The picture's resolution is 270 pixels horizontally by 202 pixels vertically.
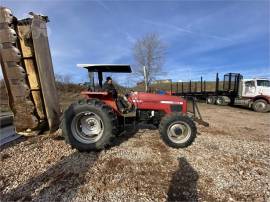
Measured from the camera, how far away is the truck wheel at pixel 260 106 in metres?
12.6

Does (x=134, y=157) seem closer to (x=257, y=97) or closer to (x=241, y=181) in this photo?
(x=241, y=181)

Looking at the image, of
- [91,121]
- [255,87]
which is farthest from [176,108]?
[255,87]

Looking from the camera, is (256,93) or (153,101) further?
(256,93)

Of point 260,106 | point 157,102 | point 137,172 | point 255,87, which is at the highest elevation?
point 157,102

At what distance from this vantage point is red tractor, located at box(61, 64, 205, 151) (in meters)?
4.29

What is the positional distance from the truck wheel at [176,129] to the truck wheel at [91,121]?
1128 millimetres

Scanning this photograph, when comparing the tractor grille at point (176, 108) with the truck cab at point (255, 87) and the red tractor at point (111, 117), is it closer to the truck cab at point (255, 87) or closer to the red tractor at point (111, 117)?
the red tractor at point (111, 117)

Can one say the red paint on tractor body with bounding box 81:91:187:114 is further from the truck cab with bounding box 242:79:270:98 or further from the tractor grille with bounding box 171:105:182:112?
the truck cab with bounding box 242:79:270:98

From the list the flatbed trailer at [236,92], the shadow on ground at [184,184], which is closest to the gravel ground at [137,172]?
the shadow on ground at [184,184]

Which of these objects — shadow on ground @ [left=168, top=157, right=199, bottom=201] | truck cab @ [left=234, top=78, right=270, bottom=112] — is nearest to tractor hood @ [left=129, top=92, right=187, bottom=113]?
shadow on ground @ [left=168, top=157, right=199, bottom=201]

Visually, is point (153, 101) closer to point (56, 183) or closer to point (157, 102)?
point (157, 102)

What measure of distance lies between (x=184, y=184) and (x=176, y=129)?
159 centimetres

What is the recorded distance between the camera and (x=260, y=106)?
12789 mm

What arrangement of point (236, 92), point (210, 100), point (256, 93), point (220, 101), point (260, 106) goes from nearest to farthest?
point (260, 106), point (256, 93), point (236, 92), point (220, 101), point (210, 100)
